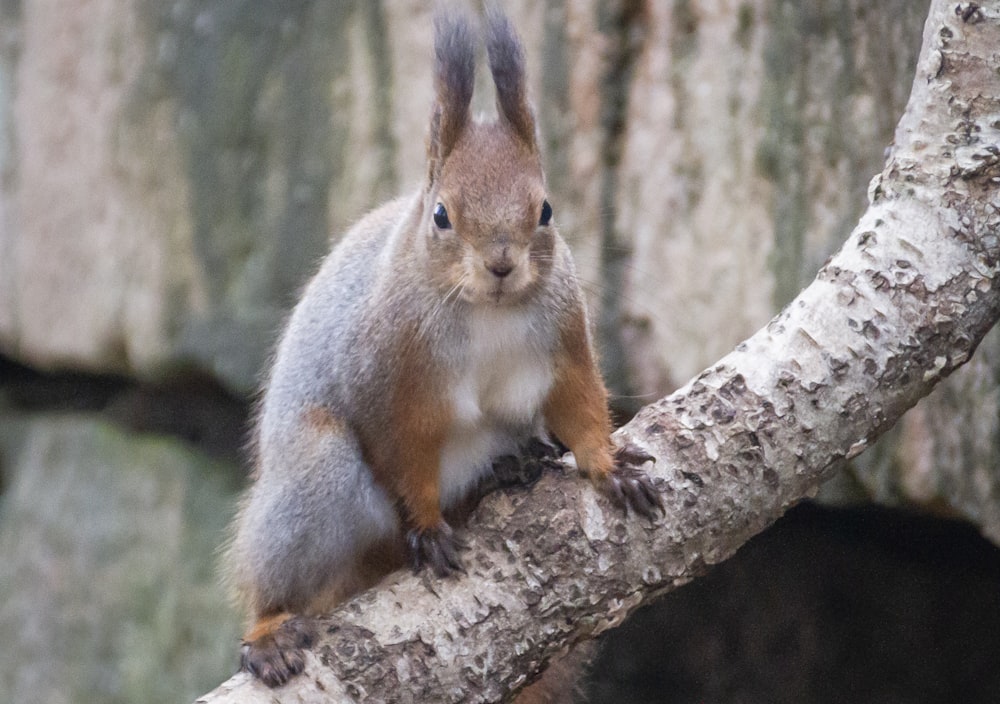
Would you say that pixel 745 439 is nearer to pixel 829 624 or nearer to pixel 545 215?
pixel 545 215

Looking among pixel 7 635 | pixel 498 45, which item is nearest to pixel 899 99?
pixel 498 45

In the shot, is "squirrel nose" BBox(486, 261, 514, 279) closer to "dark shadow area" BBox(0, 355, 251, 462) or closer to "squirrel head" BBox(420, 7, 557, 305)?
"squirrel head" BBox(420, 7, 557, 305)

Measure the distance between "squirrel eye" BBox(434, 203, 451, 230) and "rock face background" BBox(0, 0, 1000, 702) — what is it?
926 mm

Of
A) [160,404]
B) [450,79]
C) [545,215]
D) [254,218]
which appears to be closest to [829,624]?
[545,215]

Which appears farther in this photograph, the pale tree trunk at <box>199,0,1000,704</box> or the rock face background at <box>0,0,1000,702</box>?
the rock face background at <box>0,0,1000,702</box>

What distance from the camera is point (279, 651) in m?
1.91

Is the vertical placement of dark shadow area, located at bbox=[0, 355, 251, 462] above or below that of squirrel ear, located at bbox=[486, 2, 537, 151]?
below

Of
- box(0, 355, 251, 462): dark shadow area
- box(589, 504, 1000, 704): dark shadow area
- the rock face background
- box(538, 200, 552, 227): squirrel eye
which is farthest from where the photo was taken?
box(0, 355, 251, 462): dark shadow area

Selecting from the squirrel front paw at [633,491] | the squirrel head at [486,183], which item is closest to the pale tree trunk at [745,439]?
the squirrel front paw at [633,491]

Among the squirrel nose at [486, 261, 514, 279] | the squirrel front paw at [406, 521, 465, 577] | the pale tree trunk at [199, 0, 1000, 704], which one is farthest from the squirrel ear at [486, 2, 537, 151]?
the squirrel front paw at [406, 521, 465, 577]

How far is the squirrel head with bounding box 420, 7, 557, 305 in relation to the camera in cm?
191

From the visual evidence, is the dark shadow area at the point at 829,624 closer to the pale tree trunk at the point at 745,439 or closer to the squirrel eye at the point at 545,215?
the pale tree trunk at the point at 745,439

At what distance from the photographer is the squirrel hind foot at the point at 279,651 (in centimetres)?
187

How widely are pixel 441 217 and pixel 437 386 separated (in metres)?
0.29
